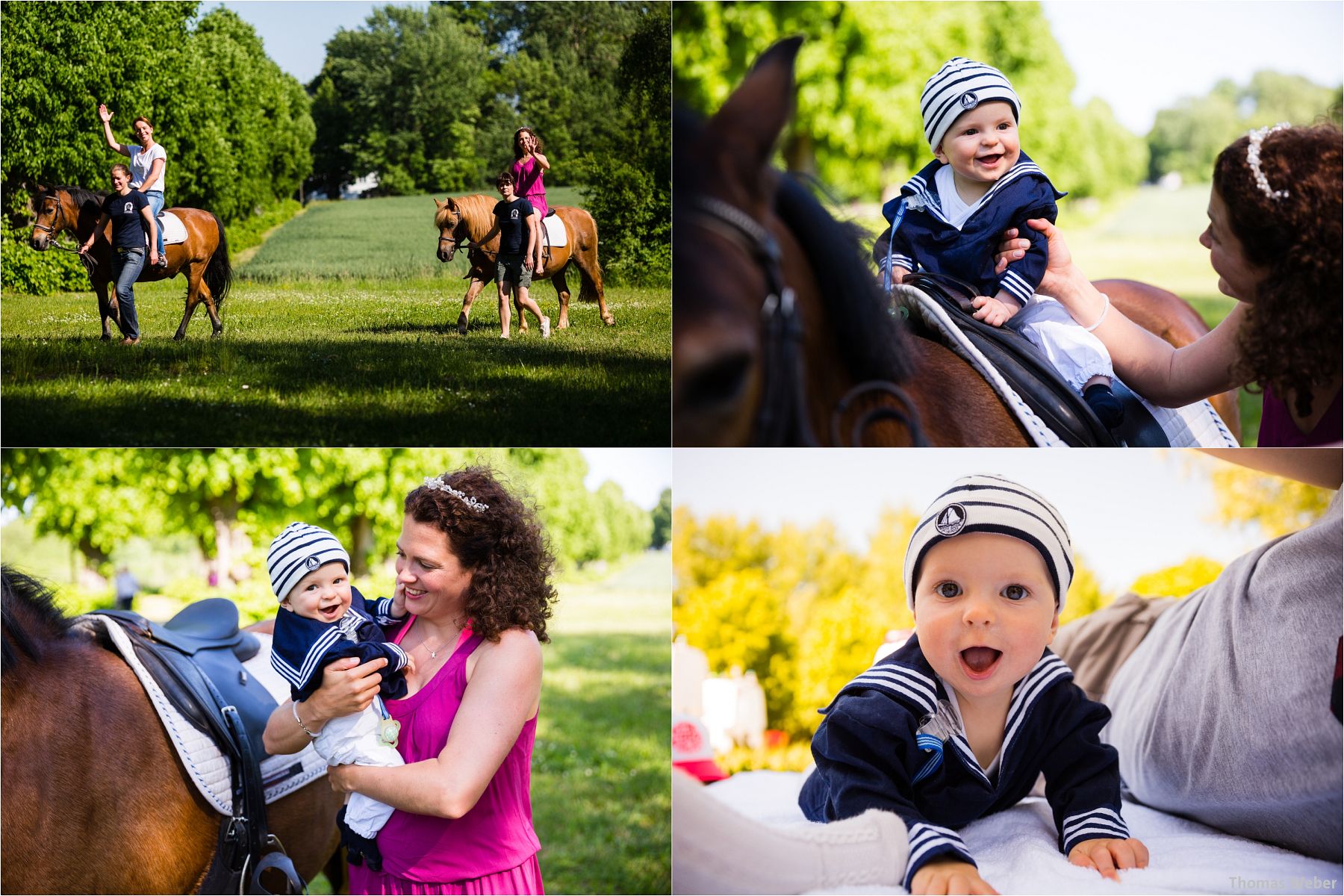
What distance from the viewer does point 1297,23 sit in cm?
286

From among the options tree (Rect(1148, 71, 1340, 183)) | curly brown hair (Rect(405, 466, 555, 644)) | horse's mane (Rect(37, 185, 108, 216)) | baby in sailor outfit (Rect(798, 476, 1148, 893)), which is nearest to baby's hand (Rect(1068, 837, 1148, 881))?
baby in sailor outfit (Rect(798, 476, 1148, 893))

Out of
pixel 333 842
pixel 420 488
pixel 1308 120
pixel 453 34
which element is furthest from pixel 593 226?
pixel 1308 120

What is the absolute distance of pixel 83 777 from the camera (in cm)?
210

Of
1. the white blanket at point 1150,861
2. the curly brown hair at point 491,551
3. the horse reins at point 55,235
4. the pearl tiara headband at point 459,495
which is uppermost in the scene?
the horse reins at point 55,235

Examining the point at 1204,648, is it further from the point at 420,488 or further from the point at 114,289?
the point at 114,289

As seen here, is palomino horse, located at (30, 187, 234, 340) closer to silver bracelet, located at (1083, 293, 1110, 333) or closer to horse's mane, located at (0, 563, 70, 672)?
horse's mane, located at (0, 563, 70, 672)

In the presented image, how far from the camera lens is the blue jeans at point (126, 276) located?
2.85m

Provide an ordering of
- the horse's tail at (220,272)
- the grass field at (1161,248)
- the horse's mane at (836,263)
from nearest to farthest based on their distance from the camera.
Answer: the horse's mane at (836,263)
the horse's tail at (220,272)
the grass field at (1161,248)

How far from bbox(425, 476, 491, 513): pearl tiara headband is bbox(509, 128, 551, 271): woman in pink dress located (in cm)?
98

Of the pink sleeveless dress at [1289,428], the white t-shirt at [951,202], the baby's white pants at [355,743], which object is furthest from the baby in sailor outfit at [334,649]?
the pink sleeveless dress at [1289,428]

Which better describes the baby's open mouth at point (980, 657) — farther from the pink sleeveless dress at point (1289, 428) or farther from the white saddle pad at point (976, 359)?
the pink sleeveless dress at point (1289, 428)

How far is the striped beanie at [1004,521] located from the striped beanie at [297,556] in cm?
131

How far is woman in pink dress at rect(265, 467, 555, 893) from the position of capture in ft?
6.54

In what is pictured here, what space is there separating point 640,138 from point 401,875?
2080mm
